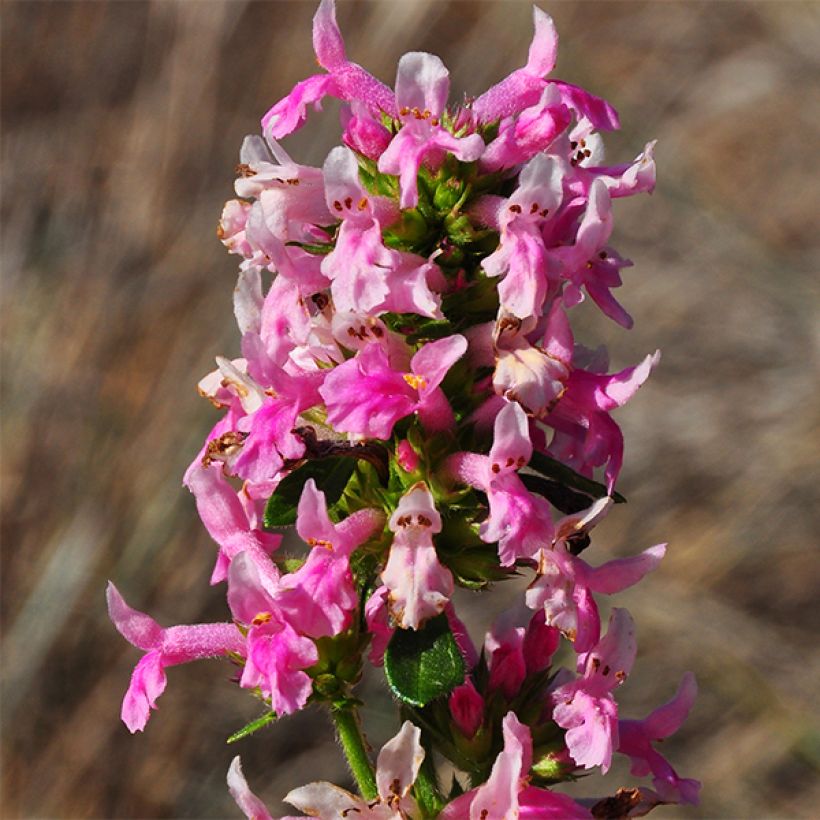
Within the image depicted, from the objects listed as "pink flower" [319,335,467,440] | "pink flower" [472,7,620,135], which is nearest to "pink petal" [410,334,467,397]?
"pink flower" [319,335,467,440]

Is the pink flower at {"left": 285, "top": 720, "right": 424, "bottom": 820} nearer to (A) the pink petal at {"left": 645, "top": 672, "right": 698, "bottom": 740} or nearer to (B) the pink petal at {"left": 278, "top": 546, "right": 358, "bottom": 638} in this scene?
(B) the pink petal at {"left": 278, "top": 546, "right": 358, "bottom": 638}

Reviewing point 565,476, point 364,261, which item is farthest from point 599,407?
point 364,261

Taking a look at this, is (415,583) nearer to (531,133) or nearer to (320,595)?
(320,595)

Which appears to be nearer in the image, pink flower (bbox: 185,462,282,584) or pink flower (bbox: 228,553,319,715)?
pink flower (bbox: 228,553,319,715)

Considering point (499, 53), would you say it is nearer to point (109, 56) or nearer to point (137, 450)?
point (109, 56)

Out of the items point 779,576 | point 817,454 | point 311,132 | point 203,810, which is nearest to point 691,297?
point 817,454
